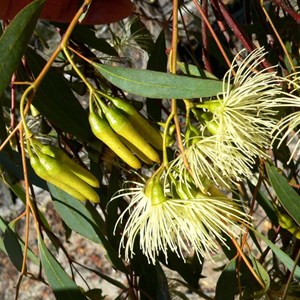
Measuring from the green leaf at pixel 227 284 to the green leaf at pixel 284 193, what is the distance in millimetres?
155

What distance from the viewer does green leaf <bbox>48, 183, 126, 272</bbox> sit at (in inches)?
46.3

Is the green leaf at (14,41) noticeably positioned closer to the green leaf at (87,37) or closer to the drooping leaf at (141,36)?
the green leaf at (87,37)

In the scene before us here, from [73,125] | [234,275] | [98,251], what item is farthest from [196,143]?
[98,251]

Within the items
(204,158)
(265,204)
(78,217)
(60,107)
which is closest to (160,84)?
(204,158)

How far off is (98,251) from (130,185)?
1762 mm

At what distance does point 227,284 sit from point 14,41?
1.84ft

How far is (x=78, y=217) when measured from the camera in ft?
3.90

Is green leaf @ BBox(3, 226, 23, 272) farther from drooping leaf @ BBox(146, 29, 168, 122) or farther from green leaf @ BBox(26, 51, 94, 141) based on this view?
drooping leaf @ BBox(146, 29, 168, 122)

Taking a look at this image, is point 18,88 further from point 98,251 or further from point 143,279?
point 98,251

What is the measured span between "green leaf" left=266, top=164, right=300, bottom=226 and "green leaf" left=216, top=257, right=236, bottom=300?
0.16 metres

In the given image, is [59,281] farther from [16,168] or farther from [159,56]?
[159,56]

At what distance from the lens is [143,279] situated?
1.36 meters

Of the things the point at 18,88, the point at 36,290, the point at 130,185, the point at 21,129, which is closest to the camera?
the point at 21,129

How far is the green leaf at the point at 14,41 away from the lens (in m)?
0.87
